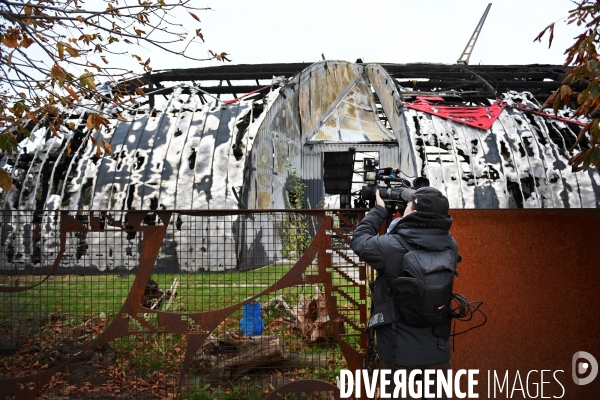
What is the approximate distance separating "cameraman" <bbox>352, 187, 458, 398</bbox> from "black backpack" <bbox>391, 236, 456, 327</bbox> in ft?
0.15

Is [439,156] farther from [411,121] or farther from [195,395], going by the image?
[195,395]

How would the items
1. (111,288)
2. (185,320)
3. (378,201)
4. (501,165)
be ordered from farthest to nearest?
(501,165), (111,288), (185,320), (378,201)

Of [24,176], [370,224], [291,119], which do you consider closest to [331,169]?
[291,119]

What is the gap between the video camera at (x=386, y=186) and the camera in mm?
3480

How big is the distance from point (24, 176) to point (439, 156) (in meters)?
9.01

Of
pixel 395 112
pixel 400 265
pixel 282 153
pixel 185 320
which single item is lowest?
pixel 185 320

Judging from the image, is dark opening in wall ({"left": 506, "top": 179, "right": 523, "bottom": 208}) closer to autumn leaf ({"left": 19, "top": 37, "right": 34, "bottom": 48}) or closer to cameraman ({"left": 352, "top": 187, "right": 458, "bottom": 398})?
cameraman ({"left": 352, "top": 187, "right": 458, "bottom": 398})

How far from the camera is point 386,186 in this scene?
12.0ft

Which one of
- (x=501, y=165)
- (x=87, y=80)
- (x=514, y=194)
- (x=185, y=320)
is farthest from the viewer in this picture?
(x=501, y=165)

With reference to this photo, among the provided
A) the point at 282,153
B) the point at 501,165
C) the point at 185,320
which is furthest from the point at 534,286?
the point at 282,153

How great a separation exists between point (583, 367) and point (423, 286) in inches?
74.0

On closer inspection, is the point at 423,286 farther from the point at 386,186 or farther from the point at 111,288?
the point at 111,288

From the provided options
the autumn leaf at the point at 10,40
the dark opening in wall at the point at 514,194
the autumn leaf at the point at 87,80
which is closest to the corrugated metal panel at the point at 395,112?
the dark opening in wall at the point at 514,194

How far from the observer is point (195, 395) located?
4.28 m
